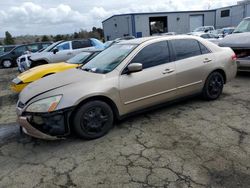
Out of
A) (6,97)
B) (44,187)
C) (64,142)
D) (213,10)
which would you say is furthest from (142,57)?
(213,10)

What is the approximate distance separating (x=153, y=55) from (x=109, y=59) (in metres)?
0.82

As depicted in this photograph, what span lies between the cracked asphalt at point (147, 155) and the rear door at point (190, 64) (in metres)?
0.52

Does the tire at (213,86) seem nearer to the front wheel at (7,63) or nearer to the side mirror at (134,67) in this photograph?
the side mirror at (134,67)

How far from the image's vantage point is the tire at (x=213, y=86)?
5.21 meters

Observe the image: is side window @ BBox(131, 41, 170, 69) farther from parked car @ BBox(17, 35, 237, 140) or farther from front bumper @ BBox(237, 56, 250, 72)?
front bumper @ BBox(237, 56, 250, 72)

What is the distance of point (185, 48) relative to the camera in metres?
4.91

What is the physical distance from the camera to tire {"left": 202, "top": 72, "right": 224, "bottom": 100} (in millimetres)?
5207

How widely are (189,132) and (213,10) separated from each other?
48.3 meters

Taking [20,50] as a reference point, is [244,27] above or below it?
above

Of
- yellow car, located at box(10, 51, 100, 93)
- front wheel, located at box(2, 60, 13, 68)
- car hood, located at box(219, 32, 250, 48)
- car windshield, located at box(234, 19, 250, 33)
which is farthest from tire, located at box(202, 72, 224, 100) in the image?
front wheel, located at box(2, 60, 13, 68)

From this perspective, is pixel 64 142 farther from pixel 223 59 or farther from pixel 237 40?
pixel 237 40

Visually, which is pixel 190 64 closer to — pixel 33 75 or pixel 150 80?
pixel 150 80

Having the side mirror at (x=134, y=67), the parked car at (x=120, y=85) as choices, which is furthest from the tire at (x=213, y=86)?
the side mirror at (x=134, y=67)

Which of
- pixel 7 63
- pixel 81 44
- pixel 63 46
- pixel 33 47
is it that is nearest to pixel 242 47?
pixel 81 44
